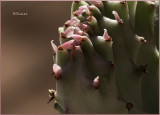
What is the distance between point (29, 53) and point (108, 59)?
4.29 metres

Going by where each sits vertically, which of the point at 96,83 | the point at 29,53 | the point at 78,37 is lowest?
the point at 29,53

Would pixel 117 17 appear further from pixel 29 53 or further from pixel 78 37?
pixel 29 53

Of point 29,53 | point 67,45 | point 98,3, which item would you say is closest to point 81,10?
point 98,3

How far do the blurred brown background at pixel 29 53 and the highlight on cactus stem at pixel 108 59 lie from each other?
3227 millimetres

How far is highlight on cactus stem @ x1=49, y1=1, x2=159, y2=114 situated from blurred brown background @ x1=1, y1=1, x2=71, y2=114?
3227 millimetres

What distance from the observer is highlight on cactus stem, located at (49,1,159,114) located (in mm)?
972

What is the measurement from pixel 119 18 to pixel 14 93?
3926mm

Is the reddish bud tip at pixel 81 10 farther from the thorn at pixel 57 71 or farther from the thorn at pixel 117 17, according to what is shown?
the thorn at pixel 57 71

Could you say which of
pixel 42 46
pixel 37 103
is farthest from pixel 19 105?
pixel 42 46

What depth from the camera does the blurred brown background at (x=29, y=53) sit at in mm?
4703

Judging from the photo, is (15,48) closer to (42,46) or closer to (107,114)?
(42,46)

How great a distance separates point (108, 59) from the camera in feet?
3.27

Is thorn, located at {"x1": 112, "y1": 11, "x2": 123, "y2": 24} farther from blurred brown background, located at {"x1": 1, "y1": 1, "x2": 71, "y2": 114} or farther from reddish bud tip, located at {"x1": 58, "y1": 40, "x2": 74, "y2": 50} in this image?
blurred brown background, located at {"x1": 1, "y1": 1, "x2": 71, "y2": 114}

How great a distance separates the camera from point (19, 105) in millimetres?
4656
